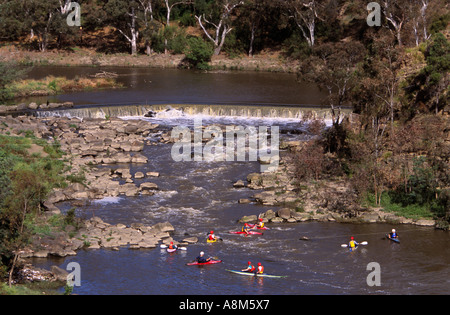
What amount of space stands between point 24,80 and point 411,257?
1977 inches

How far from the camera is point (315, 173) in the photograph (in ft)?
122

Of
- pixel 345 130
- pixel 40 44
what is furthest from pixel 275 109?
pixel 40 44

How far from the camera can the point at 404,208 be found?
108 feet

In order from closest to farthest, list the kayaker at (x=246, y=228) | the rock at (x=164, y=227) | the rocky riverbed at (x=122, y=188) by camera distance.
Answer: the rocky riverbed at (x=122, y=188) < the kayaker at (x=246, y=228) < the rock at (x=164, y=227)

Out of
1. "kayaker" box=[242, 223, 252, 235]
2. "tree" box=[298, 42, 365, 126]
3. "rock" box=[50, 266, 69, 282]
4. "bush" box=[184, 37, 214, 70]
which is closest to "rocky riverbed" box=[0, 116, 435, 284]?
"kayaker" box=[242, 223, 252, 235]

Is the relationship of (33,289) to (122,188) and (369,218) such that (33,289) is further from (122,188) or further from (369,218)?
(369,218)

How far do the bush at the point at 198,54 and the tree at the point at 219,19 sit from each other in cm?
465

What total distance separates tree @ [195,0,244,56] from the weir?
31.0 meters

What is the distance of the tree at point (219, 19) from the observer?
84.4 m

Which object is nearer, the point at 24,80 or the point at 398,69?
the point at 398,69

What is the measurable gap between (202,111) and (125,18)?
35.0m

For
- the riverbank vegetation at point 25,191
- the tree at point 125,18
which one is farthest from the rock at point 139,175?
the tree at point 125,18

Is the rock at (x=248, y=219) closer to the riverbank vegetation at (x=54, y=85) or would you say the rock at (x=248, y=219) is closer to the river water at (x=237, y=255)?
the river water at (x=237, y=255)

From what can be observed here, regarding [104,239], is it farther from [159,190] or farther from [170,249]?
[159,190]
